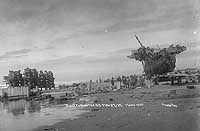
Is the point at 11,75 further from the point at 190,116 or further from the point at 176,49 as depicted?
the point at 190,116

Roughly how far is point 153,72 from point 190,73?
13.5 metres

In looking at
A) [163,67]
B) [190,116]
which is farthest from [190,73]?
[190,116]

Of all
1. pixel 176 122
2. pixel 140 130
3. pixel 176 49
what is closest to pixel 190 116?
pixel 176 122

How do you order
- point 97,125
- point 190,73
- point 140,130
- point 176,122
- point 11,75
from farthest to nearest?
point 11,75
point 190,73
point 97,125
point 176,122
point 140,130

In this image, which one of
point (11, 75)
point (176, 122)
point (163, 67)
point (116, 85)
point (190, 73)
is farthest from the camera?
point (116, 85)

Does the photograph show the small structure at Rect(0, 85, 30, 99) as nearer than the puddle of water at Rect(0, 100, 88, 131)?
No

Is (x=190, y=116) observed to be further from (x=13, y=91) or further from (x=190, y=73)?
(x=13, y=91)

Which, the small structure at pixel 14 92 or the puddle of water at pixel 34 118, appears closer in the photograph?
the puddle of water at pixel 34 118

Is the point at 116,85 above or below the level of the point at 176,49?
below

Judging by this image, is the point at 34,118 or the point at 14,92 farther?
the point at 14,92

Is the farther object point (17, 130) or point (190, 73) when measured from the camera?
point (190, 73)

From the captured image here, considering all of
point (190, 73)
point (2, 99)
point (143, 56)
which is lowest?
point (2, 99)

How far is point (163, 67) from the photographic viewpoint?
72.6 m

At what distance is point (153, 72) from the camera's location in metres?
74.4
